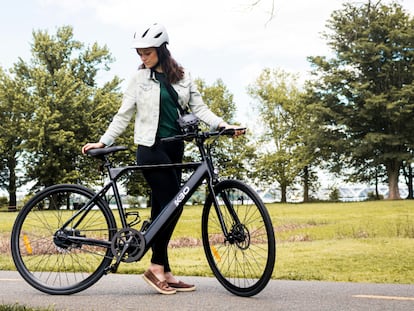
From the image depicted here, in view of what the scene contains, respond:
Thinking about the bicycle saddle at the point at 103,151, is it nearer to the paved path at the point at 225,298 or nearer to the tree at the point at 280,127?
the paved path at the point at 225,298

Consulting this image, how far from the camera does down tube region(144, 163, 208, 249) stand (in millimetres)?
4605

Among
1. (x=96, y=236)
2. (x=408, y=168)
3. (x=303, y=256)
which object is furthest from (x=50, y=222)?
(x=408, y=168)

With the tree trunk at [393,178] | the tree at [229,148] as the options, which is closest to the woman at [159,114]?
the tree trunk at [393,178]

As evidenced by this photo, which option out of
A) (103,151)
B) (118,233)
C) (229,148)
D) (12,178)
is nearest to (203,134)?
(103,151)

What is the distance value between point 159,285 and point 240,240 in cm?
79

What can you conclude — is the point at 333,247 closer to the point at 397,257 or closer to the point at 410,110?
the point at 397,257

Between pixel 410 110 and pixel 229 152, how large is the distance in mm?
15985

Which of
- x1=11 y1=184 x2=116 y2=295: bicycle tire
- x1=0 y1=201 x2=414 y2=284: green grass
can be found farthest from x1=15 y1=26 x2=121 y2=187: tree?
x1=11 y1=184 x2=116 y2=295: bicycle tire

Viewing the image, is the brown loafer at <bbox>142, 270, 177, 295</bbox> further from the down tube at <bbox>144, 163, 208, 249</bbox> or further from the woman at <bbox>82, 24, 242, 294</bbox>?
the down tube at <bbox>144, 163, 208, 249</bbox>

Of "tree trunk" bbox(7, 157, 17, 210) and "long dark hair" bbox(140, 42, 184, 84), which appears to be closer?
"long dark hair" bbox(140, 42, 184, 84)

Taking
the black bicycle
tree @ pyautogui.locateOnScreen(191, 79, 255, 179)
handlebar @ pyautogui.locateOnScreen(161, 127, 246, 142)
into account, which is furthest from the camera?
tree @ pyautogui.locateOnScreen(191, 79, 255, 179)

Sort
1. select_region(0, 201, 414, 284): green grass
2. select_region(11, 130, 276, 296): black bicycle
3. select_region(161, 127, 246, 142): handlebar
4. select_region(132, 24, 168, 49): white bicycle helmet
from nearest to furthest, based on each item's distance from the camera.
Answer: select_region(11, 130, 276, 296): black bicycle < select_region(161, 127, 246, 142): handlebar < select_region(132, 24, 168, 49): white bicycle helmet < select_region(0, 201, 414, 284): green grass

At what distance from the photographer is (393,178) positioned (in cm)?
4206

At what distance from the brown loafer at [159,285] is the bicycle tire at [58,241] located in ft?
1.10
